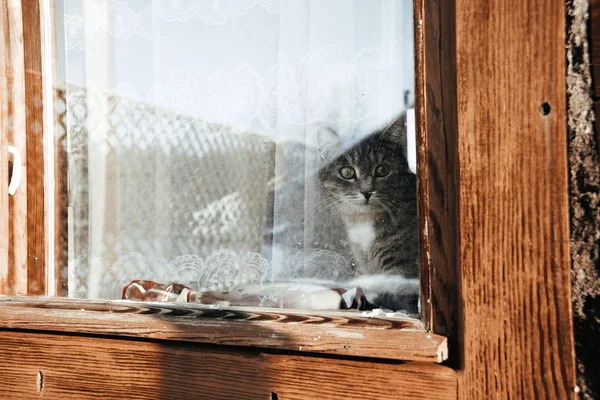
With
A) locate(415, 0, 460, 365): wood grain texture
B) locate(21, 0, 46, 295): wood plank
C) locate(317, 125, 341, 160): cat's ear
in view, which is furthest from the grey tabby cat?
locate(21, 0, 46, 295): wood plank

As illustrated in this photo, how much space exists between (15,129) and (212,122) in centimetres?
45

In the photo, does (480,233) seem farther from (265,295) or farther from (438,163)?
(265,295)

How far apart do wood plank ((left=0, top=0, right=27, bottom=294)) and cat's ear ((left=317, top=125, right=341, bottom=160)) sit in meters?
0.69

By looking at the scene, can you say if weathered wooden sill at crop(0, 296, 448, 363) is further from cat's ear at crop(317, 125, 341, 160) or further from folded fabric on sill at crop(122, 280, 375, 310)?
cat's ear at crop(317, 125, 341, 160)

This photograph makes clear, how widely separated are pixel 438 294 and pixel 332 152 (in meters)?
0.47

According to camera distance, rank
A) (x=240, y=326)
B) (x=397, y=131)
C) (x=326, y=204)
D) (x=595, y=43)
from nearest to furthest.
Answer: (x=595, y=43) < (x=240, y=326) < (x=397, y=131) < (x=326, y=204)

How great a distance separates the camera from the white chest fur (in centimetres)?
108

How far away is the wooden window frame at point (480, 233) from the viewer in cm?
67

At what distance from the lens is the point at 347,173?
116 cm

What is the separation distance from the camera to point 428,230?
2.54 feet

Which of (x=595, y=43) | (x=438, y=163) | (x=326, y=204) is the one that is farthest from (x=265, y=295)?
(x=595, y=43)

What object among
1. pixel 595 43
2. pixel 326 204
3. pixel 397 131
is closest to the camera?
pixel 595 43

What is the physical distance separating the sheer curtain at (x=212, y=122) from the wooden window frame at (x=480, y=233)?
0.96ft

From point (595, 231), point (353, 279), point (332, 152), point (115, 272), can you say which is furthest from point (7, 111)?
point (595, 231)
